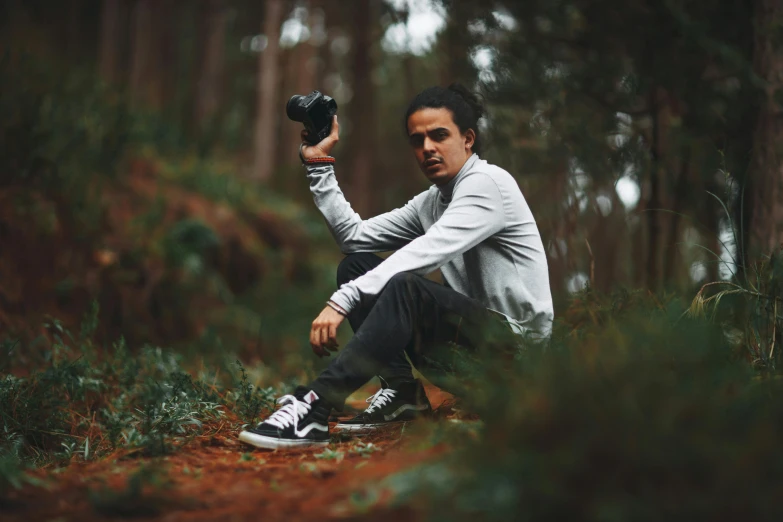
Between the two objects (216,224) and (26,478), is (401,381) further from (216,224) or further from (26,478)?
(216,224)

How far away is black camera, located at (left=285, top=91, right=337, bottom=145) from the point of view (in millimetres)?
3385

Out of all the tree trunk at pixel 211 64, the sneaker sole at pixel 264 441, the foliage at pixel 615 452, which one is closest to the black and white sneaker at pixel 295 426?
the sneaker sole at pixel 264 441

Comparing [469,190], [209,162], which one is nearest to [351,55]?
[209,162]

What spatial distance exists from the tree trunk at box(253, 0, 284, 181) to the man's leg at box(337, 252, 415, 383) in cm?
951

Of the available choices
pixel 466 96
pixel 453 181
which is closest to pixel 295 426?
pixel 453 181

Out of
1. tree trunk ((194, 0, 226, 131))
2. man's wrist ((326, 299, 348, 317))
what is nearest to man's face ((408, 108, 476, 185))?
man's wrist ((326, 299, 348, 317))

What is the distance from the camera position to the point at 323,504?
190 centimetres

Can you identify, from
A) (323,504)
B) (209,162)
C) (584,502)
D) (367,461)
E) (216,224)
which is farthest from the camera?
(209,162)

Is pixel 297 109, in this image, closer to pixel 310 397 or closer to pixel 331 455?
pixel 310 397

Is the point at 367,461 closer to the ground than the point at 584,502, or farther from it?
closer to the ground

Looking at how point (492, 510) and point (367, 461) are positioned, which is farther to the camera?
point (367, 461)

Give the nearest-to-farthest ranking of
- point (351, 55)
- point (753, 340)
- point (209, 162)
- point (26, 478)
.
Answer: point (26, 478)
point (753, 340)
point (209, 162)
point (351, 55)

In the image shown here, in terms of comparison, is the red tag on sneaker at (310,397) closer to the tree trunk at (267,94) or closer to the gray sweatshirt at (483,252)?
the gray sweatshirt at (483,252)

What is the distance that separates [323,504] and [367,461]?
582 mm
